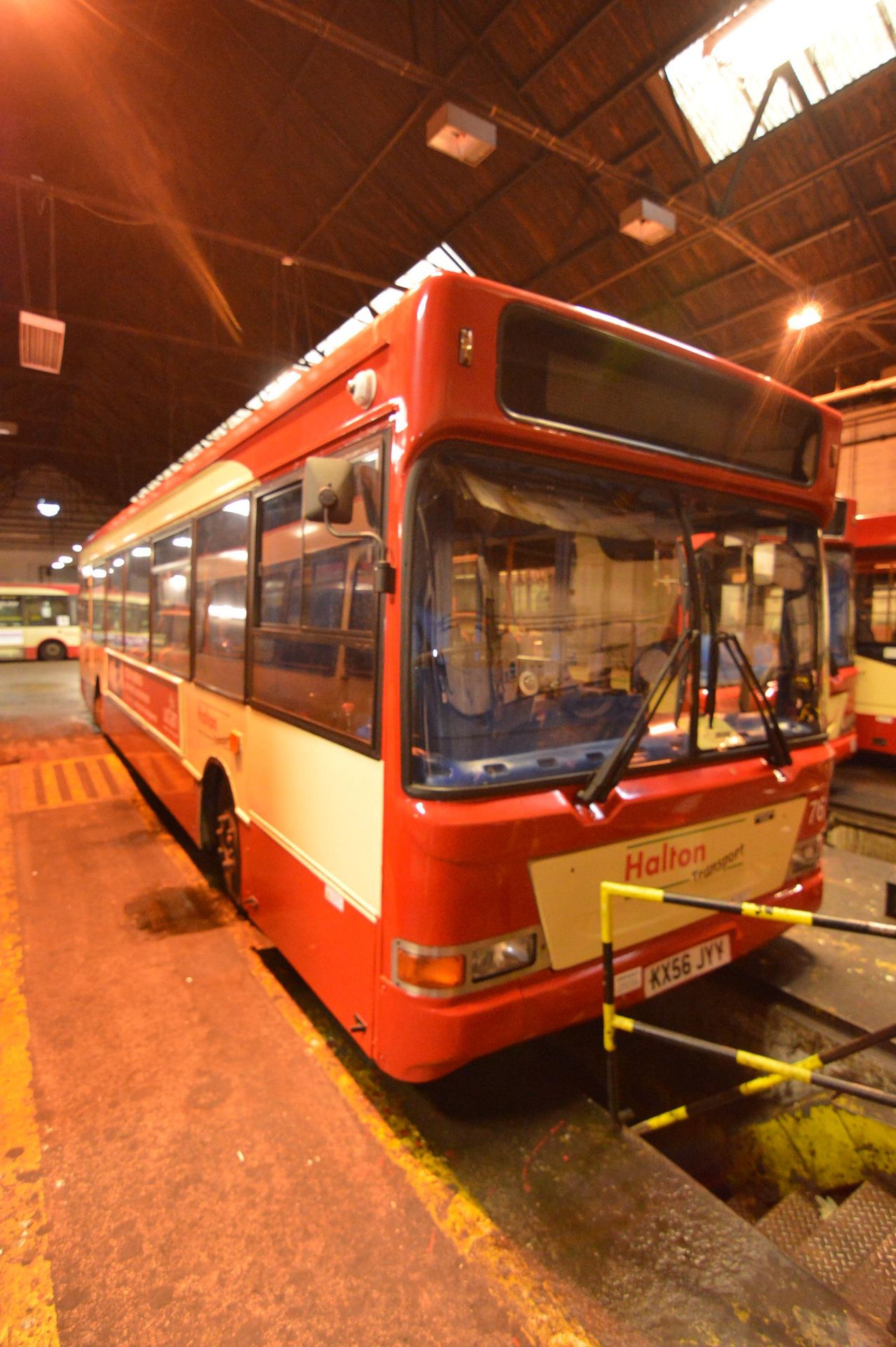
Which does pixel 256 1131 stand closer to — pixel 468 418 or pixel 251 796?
pixel 251 796

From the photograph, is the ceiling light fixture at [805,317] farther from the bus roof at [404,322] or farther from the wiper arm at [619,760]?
the wiper arm at [619,760]

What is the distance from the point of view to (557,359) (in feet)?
7.52

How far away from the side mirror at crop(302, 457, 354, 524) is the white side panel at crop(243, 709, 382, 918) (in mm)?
858

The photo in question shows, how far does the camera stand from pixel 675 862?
2568 mm

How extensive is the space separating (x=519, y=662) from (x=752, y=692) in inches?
46.6

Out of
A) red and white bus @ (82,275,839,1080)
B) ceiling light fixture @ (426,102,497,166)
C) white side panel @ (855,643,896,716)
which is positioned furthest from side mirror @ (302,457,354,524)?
white side panel @ (855,643,896,716)

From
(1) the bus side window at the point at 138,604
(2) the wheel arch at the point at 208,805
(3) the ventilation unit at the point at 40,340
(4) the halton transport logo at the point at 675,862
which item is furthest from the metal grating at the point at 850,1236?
(3) the ventilation unit at the point at 40,340

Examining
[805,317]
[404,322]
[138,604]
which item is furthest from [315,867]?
[805,317]

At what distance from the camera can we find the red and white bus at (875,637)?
319 inches

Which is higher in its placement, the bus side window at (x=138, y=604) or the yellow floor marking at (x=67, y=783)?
the bus side window at (x=138, y=604)

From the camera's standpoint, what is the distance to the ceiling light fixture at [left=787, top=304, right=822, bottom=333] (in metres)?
8.62

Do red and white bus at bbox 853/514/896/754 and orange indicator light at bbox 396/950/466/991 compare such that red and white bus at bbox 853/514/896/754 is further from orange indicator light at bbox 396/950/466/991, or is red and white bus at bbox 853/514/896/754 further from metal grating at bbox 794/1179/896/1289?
orange indicator light at bbox 396/950/466/991

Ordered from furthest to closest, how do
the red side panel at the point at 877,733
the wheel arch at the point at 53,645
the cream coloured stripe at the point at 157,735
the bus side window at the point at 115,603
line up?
1. the wheel arch at the point at 53,645
2. the red side panel at the point at 877,733
3. the bus side window at the point at 115,603
4. the cream coloured stripe at the point at 157,735

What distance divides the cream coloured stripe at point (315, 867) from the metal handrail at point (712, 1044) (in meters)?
0.81
